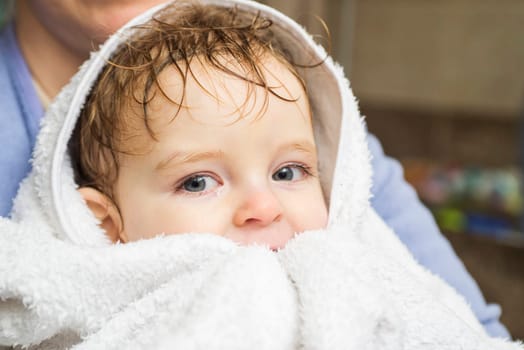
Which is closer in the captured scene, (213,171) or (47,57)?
(213,171)

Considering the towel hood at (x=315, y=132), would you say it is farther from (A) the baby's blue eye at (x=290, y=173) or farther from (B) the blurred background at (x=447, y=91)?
(B) the blurred background at (x=447, y=91)

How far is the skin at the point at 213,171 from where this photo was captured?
0.66m

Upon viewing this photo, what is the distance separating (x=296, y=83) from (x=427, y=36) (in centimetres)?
233

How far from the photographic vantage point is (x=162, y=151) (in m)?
0.68

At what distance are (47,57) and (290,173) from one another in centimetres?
36

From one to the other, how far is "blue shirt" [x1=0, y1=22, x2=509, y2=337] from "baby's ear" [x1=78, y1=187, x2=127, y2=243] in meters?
0.09

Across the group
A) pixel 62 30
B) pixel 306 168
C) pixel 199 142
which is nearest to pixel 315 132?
pixel 306 168

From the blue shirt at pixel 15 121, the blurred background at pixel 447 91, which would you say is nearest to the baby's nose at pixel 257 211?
the blue shirt at pixel 15 121

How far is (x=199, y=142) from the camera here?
0.67 m

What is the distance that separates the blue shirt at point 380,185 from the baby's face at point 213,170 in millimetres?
137

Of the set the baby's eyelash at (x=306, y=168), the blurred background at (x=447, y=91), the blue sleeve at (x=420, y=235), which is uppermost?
the baby's eyelash at (x=306, y=168)

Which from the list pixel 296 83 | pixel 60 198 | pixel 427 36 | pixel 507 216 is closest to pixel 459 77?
pixel 427 36

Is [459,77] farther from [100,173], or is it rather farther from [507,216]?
[100,173]

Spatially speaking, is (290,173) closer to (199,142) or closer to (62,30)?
(199,142)
